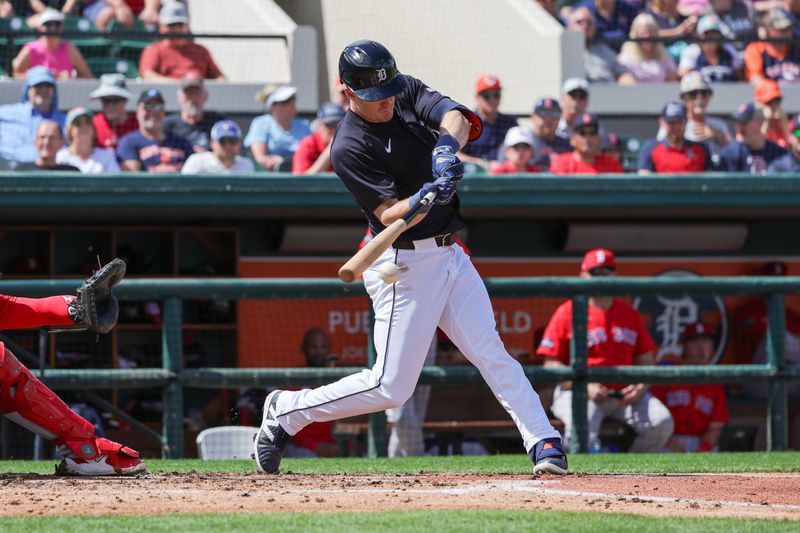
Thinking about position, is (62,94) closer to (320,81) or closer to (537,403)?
(320,81)

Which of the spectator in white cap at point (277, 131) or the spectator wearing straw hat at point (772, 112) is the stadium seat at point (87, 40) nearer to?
the spectator in white cap at point (277, 131)


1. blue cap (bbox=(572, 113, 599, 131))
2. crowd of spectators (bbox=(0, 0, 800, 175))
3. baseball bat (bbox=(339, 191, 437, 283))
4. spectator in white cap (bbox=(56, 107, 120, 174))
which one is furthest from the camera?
blue cap (bbox=(572, 113, 599, 131))

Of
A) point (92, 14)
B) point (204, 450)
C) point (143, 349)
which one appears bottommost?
point (204, 450)

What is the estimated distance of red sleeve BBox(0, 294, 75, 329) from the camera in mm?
4773

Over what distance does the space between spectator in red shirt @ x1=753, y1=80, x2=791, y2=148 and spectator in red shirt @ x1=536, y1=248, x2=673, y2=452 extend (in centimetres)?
278

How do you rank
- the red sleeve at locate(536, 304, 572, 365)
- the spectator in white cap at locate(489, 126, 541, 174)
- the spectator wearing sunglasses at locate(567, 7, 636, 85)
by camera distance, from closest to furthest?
the red sleeve at locate(536, 304, 572, 365)
the spectator in white cap at locate(489, 126, 541, 174)
the spectator wearing sunglasses at locate(567, 7, 636, 85)

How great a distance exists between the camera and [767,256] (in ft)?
32.3

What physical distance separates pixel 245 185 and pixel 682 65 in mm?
4903

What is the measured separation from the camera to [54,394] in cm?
512

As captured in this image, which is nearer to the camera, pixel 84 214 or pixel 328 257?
pixel 84 214

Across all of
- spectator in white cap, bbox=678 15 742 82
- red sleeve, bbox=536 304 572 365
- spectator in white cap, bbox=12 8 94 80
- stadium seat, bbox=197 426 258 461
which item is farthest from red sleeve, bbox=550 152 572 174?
spectator in white cap, bbox=12 8 94 80

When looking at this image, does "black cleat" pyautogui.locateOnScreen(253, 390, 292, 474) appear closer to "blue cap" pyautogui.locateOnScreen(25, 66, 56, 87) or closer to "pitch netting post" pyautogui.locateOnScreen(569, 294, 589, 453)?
"pitch netting post" pyautogui.locateOnScreen(569, 294, 589, 453)

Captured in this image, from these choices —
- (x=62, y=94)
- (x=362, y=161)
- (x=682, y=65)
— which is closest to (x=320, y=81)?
(x=62, y=94)

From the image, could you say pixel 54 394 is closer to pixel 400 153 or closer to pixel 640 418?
pixel 400 153
